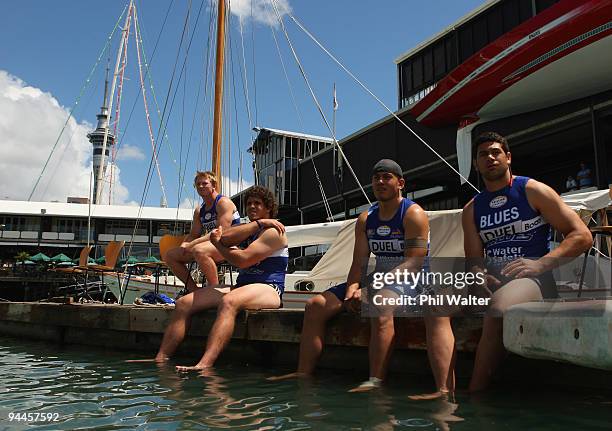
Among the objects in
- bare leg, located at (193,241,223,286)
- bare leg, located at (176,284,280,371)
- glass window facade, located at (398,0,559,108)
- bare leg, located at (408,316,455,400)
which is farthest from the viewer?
glass window facade, located at (398,0,559,108)

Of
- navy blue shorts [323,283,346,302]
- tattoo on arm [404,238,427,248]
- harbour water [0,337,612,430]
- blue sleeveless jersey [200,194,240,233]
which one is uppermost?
blue sleeveless jersey [200,194,240,233]

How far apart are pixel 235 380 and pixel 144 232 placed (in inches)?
1830

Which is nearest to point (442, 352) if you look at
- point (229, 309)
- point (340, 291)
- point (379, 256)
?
point (379, 256)

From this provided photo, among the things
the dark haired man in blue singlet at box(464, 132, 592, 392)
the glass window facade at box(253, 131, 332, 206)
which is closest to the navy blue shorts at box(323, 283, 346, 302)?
the dark haired man in blue singlet at box(464, 132, 592, 392)

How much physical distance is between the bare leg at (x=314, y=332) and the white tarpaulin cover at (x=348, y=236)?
391cm

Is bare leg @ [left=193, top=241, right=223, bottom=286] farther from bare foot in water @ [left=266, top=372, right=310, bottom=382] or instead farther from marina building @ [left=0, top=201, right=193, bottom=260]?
marina building @ [left=0, top=201, right=193, bottom=260]

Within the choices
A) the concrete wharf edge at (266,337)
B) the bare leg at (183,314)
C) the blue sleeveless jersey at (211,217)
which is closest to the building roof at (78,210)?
the concrete wharf edge at (266,337)

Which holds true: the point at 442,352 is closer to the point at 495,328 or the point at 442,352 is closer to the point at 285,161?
the point at 495,328

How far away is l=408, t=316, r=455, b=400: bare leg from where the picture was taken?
3.36m

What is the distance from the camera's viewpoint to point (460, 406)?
300 centimetres

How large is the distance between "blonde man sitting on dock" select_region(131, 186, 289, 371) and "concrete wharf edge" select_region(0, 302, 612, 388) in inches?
8.8

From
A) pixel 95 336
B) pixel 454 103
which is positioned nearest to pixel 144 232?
pixel 454 103

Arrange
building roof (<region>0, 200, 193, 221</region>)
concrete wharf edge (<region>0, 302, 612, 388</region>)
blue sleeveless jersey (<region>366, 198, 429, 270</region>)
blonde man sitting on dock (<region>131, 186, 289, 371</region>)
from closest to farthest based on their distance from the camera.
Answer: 1. concrete wharf edge (<region>0, 302, 612, 388</region>)
2. blue sleeveless jersey (<region>366, 198, 429, 270</region>)
3. blonde man sitting on dock (<region>131, 186, 289, 371</region>)
4. building roof (<region>0, 200, 193, 221</region>)

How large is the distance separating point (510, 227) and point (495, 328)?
686 millimetres
